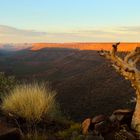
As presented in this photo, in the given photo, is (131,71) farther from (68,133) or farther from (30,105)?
(30,105)

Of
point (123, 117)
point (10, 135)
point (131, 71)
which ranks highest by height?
point (131, 71)

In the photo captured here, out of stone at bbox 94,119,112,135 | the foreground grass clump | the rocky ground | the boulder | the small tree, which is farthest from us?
the foreground grass clump

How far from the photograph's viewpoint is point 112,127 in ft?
32.3

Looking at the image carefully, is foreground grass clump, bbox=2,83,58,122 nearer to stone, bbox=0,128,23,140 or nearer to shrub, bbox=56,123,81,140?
shrub, bbox=56,123,81,140

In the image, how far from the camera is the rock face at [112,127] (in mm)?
9208

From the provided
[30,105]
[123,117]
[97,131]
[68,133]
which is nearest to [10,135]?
[68,133]

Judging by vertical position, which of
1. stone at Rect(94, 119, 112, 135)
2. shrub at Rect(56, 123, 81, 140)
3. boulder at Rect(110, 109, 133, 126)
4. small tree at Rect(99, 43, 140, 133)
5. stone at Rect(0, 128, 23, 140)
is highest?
small tree at Rect(99, 43, 140, 133)

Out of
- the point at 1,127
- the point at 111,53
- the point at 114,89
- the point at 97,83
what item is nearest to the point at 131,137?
the point at 111,53

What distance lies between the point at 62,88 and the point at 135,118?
21.7 m

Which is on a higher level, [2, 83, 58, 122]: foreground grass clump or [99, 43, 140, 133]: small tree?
[99, 43, 140, 133]: small tree

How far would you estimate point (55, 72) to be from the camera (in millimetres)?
49125

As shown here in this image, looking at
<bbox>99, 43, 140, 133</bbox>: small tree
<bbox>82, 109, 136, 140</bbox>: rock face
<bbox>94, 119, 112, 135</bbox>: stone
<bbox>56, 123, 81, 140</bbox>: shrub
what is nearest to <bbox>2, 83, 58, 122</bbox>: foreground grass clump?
<bbox>56, 123, 81, 140</bbox>: shrub

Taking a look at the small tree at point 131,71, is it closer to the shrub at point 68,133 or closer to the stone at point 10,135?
the shrub at point 68,133

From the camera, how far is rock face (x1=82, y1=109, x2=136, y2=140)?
9.21m
